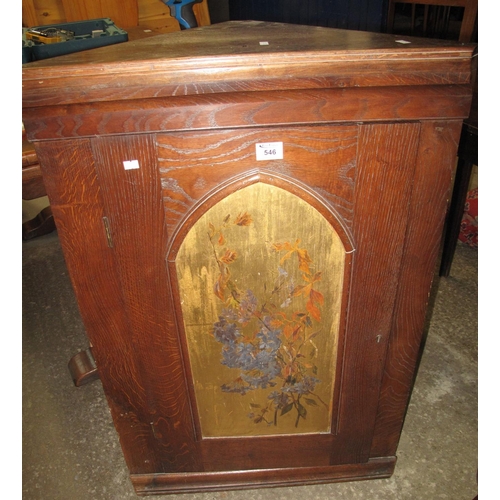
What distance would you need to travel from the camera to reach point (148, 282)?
958 mm

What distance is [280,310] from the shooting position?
1.01 metres

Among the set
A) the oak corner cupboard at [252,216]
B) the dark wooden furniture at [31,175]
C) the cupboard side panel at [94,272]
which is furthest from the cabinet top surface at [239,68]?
the dark wooden furniture at [31,175]

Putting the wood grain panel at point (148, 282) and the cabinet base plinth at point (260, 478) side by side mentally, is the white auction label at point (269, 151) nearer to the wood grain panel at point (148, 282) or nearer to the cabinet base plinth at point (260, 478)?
the wood grain panel at point (148, 282)

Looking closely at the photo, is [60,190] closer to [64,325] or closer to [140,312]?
[140,312]

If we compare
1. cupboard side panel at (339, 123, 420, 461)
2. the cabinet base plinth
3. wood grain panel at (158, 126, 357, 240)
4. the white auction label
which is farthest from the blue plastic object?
the cabinet base plinth

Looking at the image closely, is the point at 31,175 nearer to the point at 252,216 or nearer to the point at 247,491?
the point at 252,216

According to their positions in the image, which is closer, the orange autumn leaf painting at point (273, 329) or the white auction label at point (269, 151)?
the white auction label at point (269, 151)

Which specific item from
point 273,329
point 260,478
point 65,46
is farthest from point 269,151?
point 260,478

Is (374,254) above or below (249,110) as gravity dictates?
below

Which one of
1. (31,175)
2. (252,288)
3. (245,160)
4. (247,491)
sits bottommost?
(247,491)

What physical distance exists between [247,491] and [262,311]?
65cm

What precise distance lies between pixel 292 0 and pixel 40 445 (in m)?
2.68

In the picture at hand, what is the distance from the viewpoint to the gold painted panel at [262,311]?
887 millimetres

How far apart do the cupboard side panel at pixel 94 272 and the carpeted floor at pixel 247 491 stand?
1.05 feet
